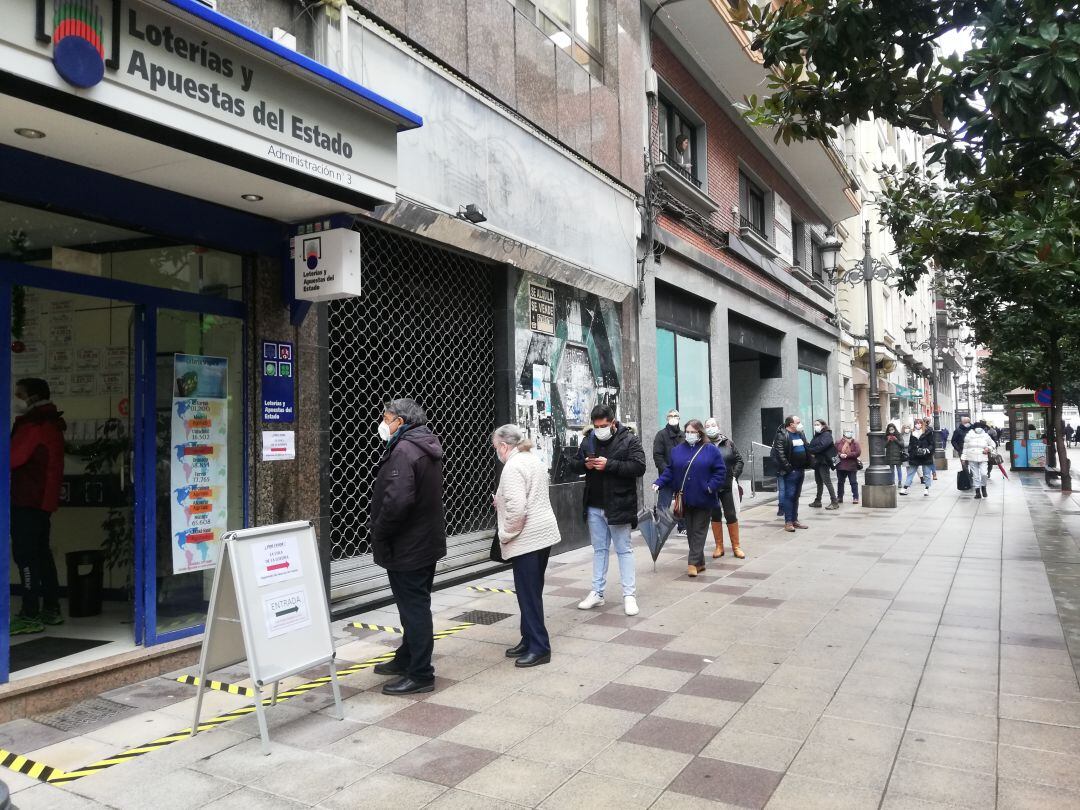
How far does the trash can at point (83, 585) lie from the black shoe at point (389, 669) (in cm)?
273

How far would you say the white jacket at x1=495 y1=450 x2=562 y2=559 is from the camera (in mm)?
5539

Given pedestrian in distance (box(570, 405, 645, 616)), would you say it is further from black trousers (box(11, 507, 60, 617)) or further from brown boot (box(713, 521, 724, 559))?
black trousers (box(11, 507, 60, 617))

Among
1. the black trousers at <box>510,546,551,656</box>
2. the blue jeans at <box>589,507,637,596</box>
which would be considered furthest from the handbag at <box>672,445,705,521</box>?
the black trousers at <box>510,546,551,656</box>

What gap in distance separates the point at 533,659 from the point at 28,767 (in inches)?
117

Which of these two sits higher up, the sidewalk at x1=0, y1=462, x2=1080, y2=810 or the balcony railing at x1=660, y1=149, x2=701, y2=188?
the balcony railing at x1=660, y1=149, x2=701, y2=188

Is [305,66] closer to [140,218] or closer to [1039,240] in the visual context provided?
[140,218]

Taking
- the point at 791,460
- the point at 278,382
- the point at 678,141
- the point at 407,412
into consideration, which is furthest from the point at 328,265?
the point at 678,141

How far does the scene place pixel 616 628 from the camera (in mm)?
6473

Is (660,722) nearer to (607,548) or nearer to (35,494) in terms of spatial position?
(607,548)

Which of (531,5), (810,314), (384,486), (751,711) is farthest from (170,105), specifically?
(810,314)

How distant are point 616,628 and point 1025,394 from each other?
79.4 feet

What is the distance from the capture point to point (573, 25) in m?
11.5

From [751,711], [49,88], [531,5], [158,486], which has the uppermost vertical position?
[531,5]

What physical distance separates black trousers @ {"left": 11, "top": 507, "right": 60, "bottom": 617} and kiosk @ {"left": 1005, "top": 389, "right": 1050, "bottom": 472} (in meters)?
27.2
